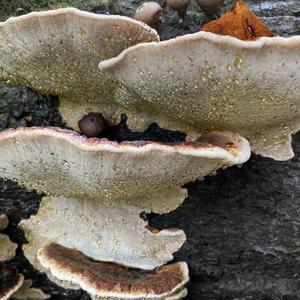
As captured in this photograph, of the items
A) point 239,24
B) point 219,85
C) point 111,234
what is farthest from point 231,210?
point 239,24

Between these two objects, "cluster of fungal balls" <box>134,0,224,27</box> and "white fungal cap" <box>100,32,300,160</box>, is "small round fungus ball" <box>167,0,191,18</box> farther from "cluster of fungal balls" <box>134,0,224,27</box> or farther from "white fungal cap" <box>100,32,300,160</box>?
"white fungal cap" <box>100,32,300,160</box>

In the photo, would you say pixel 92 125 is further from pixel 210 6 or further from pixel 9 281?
pixel 9 281

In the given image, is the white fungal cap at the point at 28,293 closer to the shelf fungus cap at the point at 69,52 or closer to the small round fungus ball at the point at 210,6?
the shelf fungus cap at the point at 69,52

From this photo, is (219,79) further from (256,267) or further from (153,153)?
(256,267)

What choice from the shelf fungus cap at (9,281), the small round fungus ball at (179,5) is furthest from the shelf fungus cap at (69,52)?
the shelf fungus cap at (9,281)

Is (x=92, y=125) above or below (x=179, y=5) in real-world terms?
below

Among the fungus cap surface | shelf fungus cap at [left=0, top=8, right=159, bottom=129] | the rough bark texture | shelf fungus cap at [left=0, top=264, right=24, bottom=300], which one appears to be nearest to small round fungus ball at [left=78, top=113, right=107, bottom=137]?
shelf fungus cap at [left=0, top=8, right=159, bottom=129]
